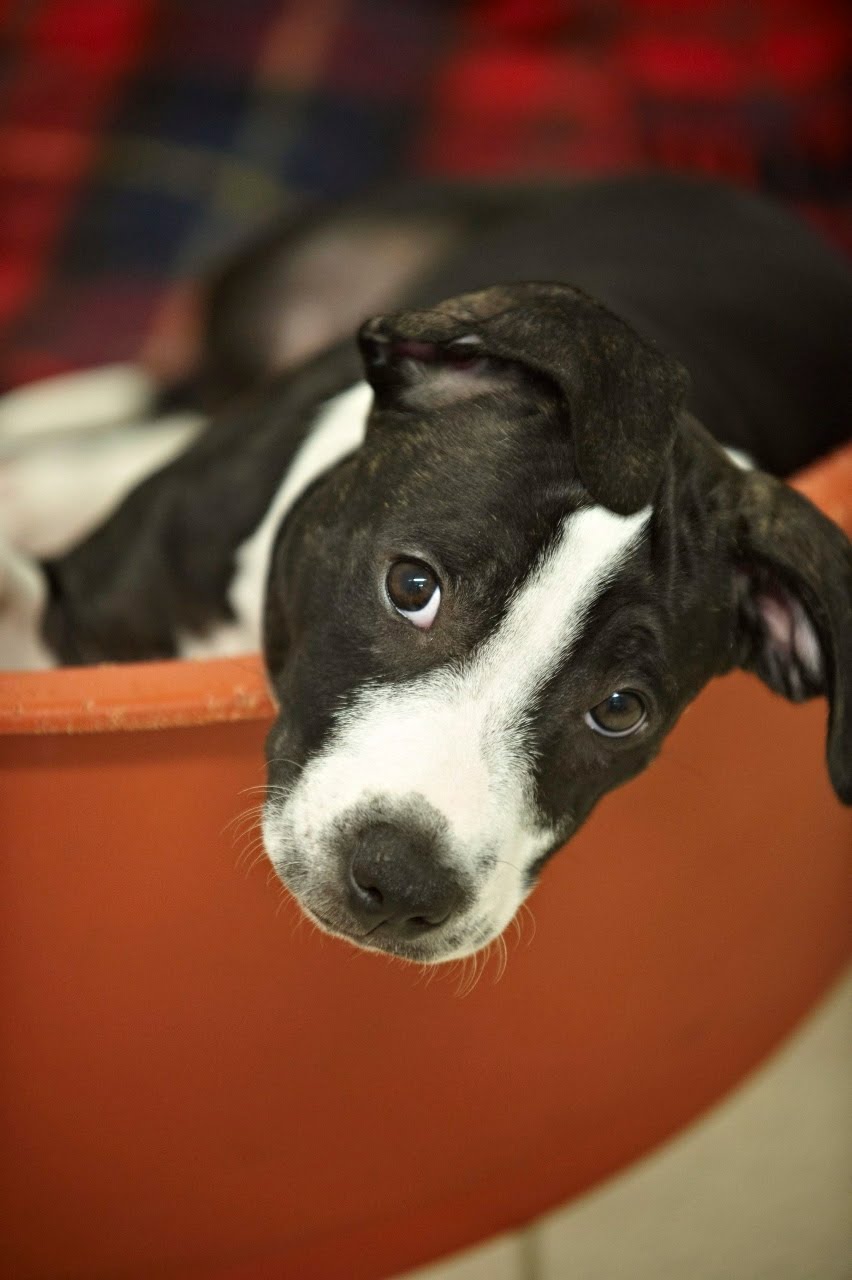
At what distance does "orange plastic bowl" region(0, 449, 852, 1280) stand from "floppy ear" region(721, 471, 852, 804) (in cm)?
7

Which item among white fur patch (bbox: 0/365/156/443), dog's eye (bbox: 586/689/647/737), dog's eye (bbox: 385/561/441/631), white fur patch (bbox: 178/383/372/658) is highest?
dog's eye (bbox: 385/561/441/631)

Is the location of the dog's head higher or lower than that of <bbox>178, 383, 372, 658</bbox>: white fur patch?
higher

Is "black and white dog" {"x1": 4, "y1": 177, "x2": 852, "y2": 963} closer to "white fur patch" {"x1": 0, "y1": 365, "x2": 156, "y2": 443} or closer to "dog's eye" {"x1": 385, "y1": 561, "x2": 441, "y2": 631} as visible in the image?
"dog's eye" {"x1": 385, "y1": 561, "x2": 441, "y2": 631}

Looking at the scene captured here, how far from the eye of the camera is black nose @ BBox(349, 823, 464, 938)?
162 centimetres

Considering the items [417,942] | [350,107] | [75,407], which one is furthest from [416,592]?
[350,107]

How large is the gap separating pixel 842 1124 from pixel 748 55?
10.2 feet

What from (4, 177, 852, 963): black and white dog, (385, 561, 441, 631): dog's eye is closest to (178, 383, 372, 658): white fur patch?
(4, 177, 852, 963): black and white dog

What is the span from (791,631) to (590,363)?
0.50 m

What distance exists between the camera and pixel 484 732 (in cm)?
170

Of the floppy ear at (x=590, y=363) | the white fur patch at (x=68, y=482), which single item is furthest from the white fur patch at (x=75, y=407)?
the floppy ear at (x=590, y=363)

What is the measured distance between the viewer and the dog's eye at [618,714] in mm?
1803

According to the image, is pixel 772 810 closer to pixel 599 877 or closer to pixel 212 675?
pixel 599 877

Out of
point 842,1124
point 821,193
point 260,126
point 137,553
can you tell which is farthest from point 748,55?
point 842,1124

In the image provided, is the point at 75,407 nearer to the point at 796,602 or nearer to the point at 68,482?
the point at 68,482
